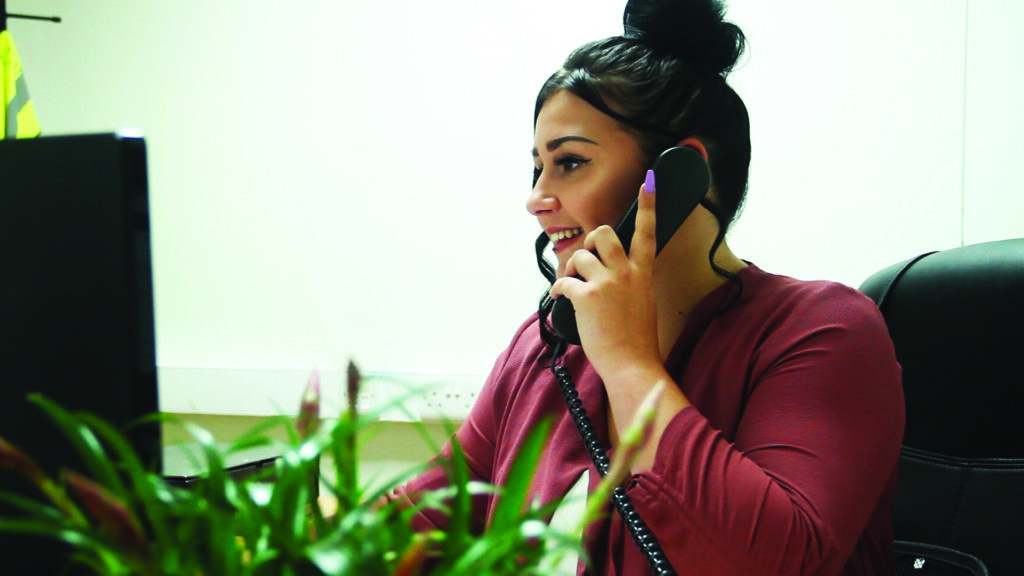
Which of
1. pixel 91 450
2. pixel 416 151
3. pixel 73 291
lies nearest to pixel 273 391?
pixel 416 151

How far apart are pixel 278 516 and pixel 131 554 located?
0.21 ft

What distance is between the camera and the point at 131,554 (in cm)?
32

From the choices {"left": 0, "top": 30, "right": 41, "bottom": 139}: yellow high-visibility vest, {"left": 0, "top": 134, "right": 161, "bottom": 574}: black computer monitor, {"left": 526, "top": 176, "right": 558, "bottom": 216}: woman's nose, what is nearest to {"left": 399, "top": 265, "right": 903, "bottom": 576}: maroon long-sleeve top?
{"left": 526, "top": 176, "right": 558, "bottom": 216}: woman's nose

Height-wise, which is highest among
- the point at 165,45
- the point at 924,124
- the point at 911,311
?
the point at 165,45

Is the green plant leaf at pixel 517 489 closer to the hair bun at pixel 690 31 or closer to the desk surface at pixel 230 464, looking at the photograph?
the desk surface at pixel 230 464

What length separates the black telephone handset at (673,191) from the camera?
1.00 m

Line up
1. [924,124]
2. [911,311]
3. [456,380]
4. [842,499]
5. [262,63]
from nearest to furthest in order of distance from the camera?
[842,499]
[911,311]
[924,124]
[456,380]
[262,63]

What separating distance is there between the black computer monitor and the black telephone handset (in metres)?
0.60

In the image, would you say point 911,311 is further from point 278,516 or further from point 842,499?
point 278,516

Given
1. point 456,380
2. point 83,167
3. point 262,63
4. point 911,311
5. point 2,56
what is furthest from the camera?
point 262,63

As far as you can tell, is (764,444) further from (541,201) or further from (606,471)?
(541,201)

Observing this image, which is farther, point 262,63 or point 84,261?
point 262,63

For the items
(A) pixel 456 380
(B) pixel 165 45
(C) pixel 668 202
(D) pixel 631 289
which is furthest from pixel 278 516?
(B) pixel 165 45

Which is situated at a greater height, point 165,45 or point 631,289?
point 165,45
